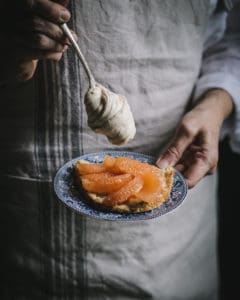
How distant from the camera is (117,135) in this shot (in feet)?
2.90

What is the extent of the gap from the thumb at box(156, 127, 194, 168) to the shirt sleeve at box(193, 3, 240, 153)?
0.64 feet

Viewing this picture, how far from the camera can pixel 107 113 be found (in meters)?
0.84

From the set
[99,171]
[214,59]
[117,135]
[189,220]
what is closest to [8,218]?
[99,171]

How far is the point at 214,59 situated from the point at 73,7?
1.65 feet

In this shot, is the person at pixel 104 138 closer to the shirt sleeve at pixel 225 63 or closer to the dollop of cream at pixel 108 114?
the shirt sleeve at pixel 225 63

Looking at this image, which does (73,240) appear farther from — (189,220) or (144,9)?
(144,9)

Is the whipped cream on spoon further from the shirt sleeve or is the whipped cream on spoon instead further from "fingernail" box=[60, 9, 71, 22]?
the shirt sleeve

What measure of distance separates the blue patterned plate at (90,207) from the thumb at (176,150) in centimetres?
3

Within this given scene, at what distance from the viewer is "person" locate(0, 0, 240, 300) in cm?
97

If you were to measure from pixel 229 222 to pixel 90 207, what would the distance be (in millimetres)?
1014

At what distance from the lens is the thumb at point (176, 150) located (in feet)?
3.28

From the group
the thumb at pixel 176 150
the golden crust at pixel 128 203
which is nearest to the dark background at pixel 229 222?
the thumb at pixel 176 150

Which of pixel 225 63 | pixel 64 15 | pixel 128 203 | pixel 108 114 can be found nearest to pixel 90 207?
pixel 128 203

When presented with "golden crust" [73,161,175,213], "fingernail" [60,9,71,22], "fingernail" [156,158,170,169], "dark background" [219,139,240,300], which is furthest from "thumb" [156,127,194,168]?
"dark background" [219,139,240,300]
